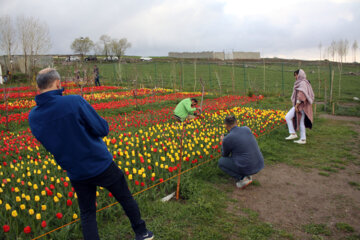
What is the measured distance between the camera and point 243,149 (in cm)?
432

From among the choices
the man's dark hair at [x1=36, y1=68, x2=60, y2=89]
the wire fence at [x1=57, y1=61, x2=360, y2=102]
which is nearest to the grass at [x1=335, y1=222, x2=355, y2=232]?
the man's dark hair at [x1=36, y1=68, x2=60, y2=89]

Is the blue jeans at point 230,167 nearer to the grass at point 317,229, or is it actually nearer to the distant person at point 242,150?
the distant person at point 242,150

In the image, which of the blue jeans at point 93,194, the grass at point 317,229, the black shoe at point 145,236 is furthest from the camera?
the grass at point 317,229

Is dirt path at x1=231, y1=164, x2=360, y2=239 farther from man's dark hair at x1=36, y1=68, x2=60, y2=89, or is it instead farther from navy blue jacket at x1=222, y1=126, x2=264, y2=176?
man's dark hair at x1=36, y1=68, x2=60, y2=89

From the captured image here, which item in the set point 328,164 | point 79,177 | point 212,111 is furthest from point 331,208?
point 212,111

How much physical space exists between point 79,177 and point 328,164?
528cm

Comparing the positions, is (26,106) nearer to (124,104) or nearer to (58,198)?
(124,104)

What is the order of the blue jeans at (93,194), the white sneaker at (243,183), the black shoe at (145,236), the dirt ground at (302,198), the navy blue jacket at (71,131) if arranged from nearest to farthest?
the navy blue jacket at (71,131) < the blue jeans at (93,194) < the black shoe at (145,236) < the dirt ground at (302,198) < the white sneaker at (243,183)

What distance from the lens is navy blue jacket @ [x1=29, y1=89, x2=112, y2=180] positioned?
7.07 ft

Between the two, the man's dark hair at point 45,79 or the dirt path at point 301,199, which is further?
the dirt path at point 301,199

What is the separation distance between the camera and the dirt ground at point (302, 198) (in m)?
3.50

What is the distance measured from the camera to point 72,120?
2172mm

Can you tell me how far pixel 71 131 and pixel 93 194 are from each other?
0.74 meters

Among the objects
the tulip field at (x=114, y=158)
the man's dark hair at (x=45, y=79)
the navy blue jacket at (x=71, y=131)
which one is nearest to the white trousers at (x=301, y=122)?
the tulip field at (x=114, y=158)
